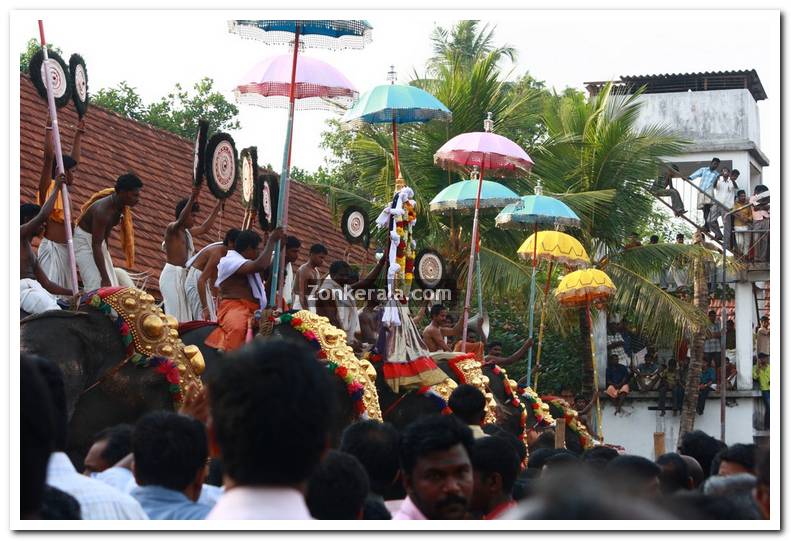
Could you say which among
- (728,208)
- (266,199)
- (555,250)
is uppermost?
(728,208)

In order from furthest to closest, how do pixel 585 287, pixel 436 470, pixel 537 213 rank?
pixel 585 287 < pixel 537 213 < pixel 436 470

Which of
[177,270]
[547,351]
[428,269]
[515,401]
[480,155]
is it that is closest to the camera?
[177,270]

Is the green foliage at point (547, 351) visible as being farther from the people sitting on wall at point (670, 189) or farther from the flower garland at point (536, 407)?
the flower garland at point (536, 407)

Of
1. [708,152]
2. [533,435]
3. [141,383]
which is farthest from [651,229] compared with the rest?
[141,383]

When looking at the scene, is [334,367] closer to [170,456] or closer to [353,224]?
[353,224]

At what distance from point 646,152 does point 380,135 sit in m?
4.47

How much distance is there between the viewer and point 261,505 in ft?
9.97

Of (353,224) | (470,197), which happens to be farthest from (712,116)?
(353,224)

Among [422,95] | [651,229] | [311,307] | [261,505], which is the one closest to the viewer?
[261,505]

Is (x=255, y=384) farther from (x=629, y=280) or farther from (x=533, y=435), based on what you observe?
(x=629, y=280)

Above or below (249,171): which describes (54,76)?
above

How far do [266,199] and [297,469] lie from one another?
7.27 meters

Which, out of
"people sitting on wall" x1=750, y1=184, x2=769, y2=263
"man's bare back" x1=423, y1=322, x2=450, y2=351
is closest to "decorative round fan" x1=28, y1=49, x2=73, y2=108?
"man's bare back" x1=423, y1=322, x2=450, y2=351

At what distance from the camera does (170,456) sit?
430 cm
